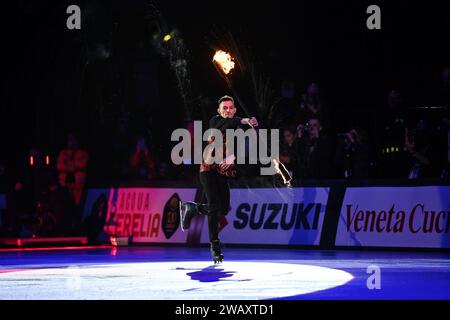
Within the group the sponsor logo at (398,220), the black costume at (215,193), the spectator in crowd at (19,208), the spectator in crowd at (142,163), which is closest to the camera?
the black costume at (215,193)

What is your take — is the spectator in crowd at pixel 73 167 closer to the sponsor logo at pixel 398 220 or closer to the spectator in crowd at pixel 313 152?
the spectator in crowd at pixel 313 152

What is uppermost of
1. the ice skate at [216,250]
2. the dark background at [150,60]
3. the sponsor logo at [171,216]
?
the dark background at [150,60]

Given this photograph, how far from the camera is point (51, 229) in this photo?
72.5 feet

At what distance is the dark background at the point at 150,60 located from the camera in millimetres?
21203

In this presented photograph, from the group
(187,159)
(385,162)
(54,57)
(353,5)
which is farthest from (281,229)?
(54,57)

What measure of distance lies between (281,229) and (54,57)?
962cm

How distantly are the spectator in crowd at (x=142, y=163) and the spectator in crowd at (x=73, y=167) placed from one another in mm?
1225

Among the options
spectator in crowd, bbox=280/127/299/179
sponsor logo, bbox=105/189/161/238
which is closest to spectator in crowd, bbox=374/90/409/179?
spectator in crowd, bbox=280/127/299/179

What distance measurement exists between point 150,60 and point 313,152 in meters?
8.32

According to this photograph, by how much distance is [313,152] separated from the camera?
18703mm

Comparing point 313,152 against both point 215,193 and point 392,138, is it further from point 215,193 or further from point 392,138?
point 215,193

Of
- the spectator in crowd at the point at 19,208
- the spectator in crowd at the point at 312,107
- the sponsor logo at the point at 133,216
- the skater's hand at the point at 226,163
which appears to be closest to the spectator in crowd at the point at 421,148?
the spectator in crowd at the point at 312,107

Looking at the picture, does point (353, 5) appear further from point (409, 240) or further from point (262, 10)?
point (409, 240)

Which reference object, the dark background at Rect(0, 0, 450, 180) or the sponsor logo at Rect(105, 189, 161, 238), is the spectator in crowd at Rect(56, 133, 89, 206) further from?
the dark background at Rect(0, 0, 450, 180)
